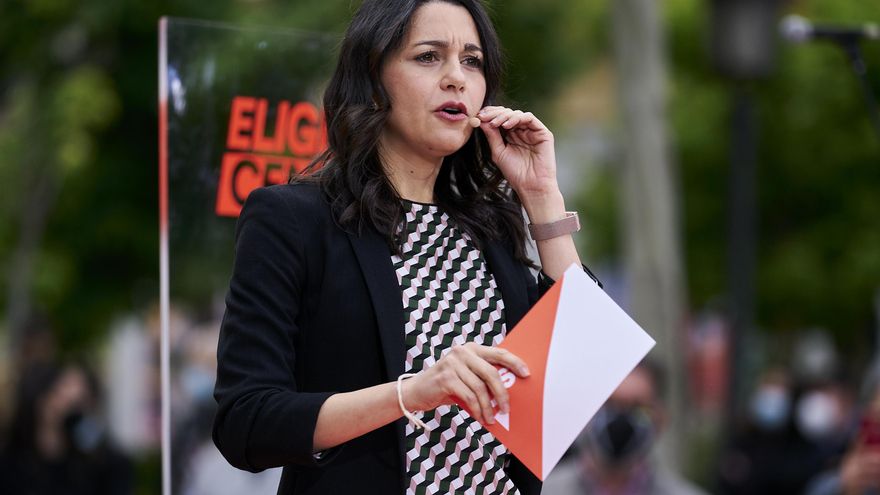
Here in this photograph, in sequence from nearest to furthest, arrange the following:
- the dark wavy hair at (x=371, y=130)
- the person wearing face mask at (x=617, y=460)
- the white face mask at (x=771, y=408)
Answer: the dark wavy hair at (x=371, y=130), the person wearing face mask at (x=617, y=460), the white face mask at (x=771, y=408)

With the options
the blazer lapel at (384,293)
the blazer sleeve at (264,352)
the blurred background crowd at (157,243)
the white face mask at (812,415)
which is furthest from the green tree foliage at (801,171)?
the blazer sleeve at (264,352)

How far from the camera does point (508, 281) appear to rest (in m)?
3.17

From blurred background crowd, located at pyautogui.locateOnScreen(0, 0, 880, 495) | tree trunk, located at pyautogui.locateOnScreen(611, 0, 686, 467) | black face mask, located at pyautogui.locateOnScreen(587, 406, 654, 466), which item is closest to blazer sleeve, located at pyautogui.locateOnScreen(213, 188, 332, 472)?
blurred background crowd, located at pyautogui.locateOnScreen(0, 0, 880, 495)

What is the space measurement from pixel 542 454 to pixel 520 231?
745 millimetres

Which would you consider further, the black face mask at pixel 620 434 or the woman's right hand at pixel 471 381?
the black face mask at pixel 620 434

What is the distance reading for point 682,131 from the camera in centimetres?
1902

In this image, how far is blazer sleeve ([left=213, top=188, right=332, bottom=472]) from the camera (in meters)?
2.75

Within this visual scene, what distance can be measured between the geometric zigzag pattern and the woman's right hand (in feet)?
0.91

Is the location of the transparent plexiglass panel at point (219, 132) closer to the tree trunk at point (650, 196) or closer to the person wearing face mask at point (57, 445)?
the person wearing face mask at point (57, 445)

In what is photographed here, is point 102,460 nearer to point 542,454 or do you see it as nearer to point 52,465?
point 52,465

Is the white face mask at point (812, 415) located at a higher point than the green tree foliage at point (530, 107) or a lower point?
lower

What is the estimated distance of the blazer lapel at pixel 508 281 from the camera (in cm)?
313

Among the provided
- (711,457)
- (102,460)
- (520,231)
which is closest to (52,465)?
(102,460)

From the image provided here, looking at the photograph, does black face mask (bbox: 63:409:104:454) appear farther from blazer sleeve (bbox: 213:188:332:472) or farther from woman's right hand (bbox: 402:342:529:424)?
woman's right hand (bbox: 402:342:529:424)
